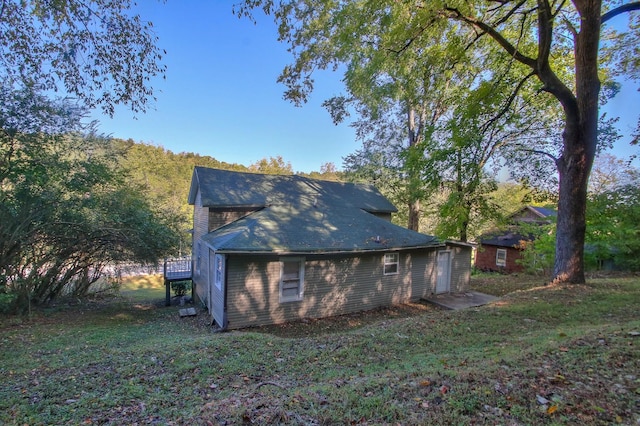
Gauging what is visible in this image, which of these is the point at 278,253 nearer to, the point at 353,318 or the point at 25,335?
the point at 353,318

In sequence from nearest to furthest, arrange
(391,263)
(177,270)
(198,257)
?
(391,263), (198,257), (177,270)

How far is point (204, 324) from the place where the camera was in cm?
1045

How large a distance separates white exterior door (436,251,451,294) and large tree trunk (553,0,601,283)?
466 centimetres

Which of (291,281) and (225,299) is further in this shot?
(291,281)

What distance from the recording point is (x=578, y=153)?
8.76 meters

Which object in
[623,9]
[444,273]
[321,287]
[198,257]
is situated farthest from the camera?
[198,257]

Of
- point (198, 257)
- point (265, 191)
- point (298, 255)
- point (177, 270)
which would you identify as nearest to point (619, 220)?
point (298, 255)

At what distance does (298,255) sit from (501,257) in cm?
2215

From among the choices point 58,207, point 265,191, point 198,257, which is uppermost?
point 265,191

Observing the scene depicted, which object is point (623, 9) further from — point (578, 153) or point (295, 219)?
point (295, 219)

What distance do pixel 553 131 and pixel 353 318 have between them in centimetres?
1254

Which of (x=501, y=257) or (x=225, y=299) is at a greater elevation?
(x=225, y=299)

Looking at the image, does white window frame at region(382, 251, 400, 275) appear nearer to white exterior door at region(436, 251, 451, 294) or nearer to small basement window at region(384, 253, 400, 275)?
small basement window at region(384, 253, 400, 275)

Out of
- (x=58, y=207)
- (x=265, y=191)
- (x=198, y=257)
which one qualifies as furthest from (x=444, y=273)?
(x=58, y=207)
